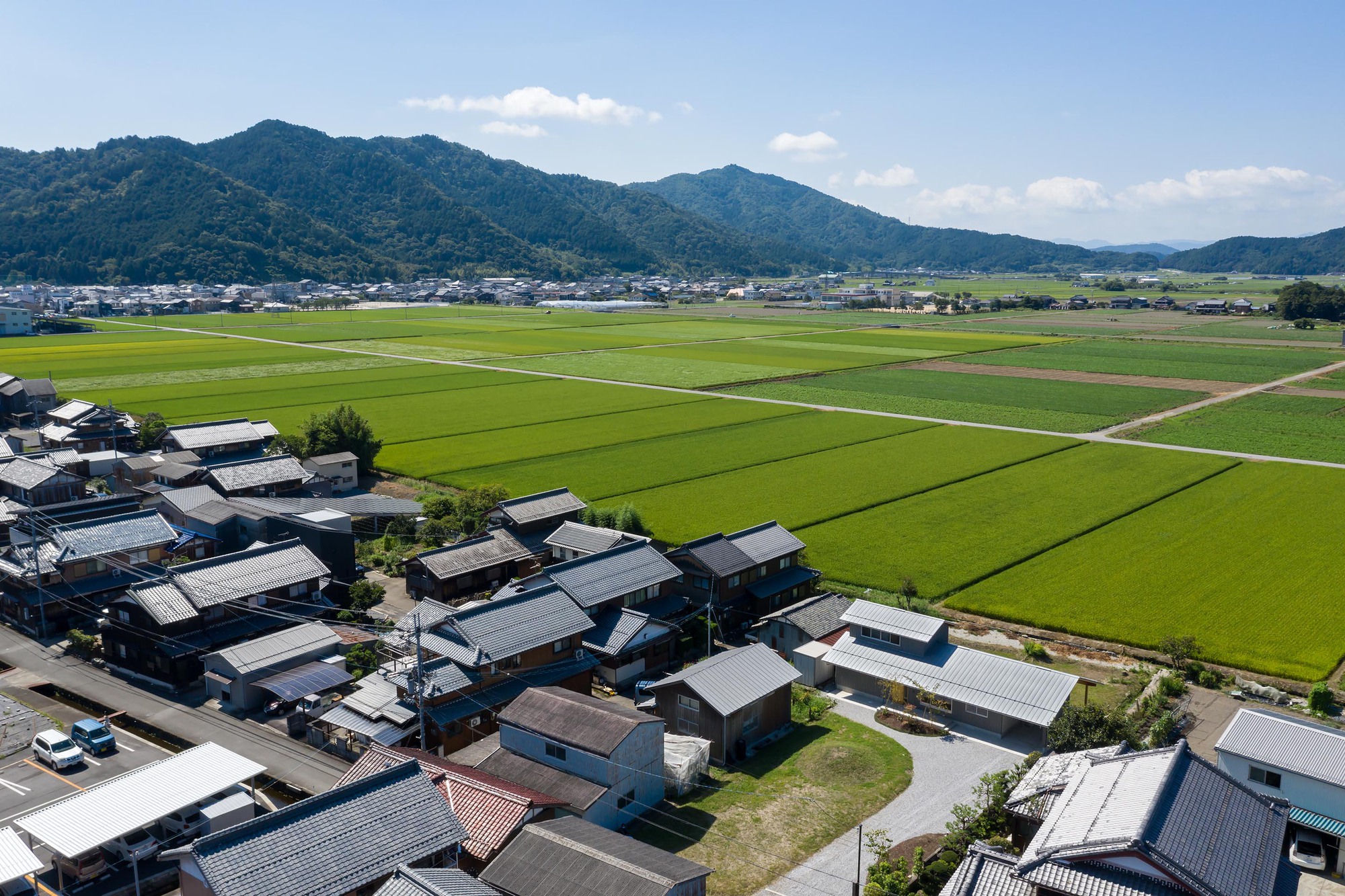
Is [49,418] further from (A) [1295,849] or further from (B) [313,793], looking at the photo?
(A) [1295,849]

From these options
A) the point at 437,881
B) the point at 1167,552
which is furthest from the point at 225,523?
the point at 1167,552

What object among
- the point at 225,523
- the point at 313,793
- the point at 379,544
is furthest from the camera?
the point at 379,544

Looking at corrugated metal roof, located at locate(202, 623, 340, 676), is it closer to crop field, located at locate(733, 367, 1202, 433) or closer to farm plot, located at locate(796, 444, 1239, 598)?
farm plot, located at locate(796, 444, 1239, 598)

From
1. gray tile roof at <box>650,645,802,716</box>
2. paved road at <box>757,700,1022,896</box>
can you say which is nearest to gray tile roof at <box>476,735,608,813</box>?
paved road at <box>757,700,1022,896</box>

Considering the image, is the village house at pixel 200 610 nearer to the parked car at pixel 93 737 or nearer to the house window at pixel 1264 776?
the parked car at pixel 93 737

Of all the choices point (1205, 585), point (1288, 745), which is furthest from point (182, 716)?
point (1205, 585)
